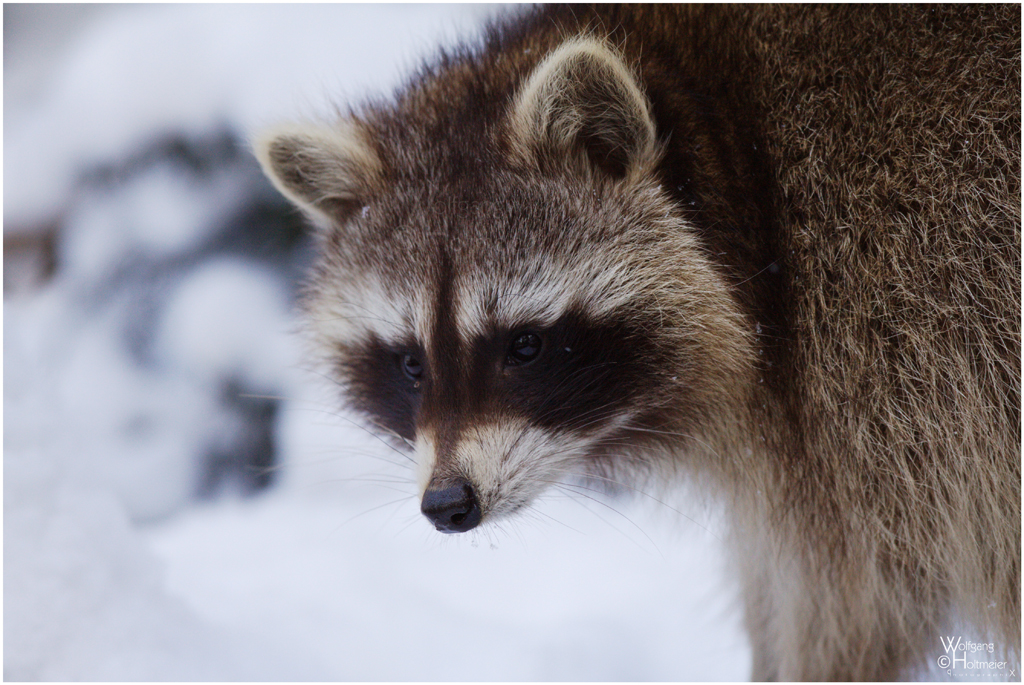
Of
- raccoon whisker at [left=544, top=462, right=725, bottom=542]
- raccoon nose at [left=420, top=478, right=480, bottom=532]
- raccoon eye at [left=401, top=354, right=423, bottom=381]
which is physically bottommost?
raccoon whisker at [left=544, top=462, right=725, bottom=542]

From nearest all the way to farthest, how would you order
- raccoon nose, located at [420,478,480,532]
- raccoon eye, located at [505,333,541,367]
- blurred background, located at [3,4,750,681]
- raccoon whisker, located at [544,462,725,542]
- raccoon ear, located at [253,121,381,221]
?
raccoon nose, located at [420,478,480,532] < raccoon eye, located at [505,333,541,367] < raccoon ear, located at [253,121,381,221] < raccoon whisker, located at [544,462,725,542] < blurred background, located at [3,4,750,681]

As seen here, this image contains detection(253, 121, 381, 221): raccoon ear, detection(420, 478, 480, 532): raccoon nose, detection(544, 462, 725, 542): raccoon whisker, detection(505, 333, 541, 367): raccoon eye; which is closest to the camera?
detection(420, 478, 480, 532): raccoon nose

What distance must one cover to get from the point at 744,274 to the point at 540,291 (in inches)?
18.5

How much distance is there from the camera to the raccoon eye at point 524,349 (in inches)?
62.6

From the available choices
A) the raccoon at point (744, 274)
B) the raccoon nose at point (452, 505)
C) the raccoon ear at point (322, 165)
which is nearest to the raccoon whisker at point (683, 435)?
the raccoon at point (744, 274)

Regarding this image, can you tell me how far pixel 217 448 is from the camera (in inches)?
113

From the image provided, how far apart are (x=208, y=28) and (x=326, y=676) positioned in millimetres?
2158

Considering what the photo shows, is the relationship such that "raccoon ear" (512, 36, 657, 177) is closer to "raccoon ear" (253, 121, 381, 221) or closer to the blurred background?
"raccoon ear" (253, 121, 381, 221)

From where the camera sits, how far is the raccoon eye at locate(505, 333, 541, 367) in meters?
1.59

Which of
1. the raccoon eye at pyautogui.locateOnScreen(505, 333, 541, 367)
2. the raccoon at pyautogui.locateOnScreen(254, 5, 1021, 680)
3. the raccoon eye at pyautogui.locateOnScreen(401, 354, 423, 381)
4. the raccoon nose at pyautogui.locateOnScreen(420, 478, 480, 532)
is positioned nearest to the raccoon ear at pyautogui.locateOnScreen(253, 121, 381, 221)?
the raccoon at pyautogui.locateOnScreen(254, 5, 1021, 680)

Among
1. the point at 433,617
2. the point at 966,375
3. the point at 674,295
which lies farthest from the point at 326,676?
the point at 966,375

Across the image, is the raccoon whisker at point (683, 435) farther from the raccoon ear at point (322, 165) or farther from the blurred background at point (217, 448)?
the raccoon ear at point (322, 165)

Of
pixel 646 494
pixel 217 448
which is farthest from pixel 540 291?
Result: pixel 217 448

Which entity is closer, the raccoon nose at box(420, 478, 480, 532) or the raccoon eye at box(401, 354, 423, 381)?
the raccoon nose at box(420, 478, 480, 532)
